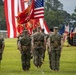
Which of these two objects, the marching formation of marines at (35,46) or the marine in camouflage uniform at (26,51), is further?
the marine in camouflage uniform at (26,51)

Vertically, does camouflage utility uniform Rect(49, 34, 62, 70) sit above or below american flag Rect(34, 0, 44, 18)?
below

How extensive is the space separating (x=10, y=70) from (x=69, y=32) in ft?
112

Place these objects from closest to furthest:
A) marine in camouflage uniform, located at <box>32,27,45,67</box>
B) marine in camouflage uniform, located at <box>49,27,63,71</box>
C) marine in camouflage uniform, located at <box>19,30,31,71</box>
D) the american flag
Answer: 1. marine in camouflage uniform, located at <box>49,27,63,71</box>
2. marine in camouflage uniform, located at <box>19,30,31,71</box>
3. marine in camouflage uniform, located at <box>32,27,45,67</box>
4. the american flag

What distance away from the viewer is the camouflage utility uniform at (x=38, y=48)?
23500mm

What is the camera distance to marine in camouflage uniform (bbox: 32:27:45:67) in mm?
23500

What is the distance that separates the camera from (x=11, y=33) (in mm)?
31859

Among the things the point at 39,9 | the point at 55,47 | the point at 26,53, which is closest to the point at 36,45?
the point at 26,53

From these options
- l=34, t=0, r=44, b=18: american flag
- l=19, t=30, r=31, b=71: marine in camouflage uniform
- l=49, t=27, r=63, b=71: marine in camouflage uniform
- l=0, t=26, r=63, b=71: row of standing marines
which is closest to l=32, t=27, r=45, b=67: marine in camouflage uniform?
l=0, t=26, r=63, b=71: row of standing marines

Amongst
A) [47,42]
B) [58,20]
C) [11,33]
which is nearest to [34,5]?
[11,33]

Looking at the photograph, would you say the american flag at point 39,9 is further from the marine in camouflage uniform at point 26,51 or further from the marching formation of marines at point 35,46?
the marine in camouflage uniform at point 26,51

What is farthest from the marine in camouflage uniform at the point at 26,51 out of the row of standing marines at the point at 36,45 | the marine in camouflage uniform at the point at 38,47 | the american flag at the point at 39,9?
the american flag at the point at 39,9

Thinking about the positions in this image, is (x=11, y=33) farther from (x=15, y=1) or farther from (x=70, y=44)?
(x=70, y=44)

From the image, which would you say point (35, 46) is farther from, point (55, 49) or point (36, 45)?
point (55, 49)

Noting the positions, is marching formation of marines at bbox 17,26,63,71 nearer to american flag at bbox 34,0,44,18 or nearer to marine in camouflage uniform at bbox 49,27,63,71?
marine in camouflage uniform at bbox 49,27,63,71
